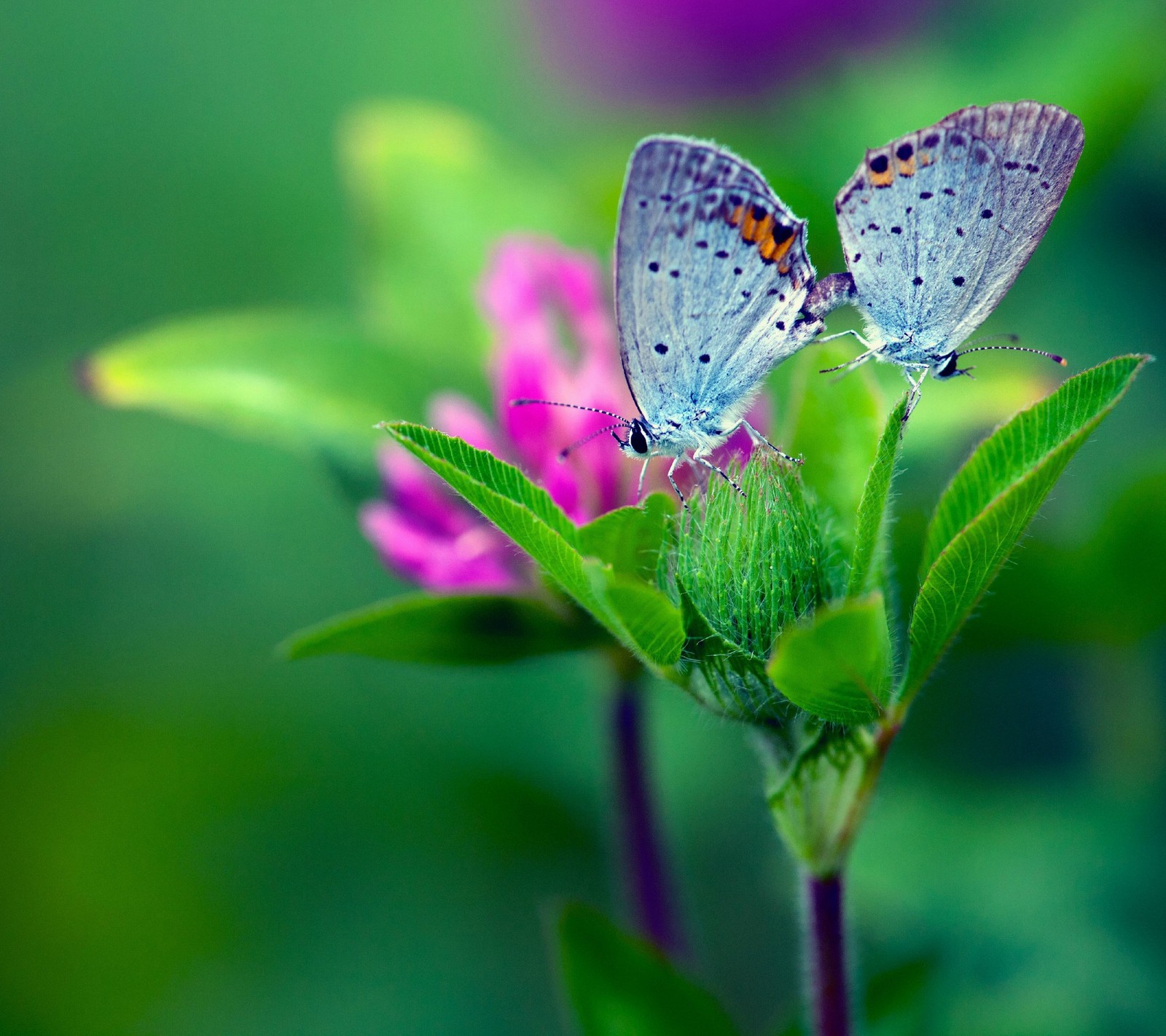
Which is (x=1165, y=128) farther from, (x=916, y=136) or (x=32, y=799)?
(x=32, y=799)

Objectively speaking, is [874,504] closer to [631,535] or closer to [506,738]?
[631,535]

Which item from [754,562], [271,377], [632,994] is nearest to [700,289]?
[754,562]

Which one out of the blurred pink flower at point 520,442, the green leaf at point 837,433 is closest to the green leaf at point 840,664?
the green leaf at point 837,433

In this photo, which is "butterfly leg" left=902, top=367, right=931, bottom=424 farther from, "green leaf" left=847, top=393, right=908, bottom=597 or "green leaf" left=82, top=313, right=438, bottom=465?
"green leaf" left=82, top=313, right=438, bottom=465

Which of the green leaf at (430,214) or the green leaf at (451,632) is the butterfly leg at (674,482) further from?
the green leaf at (430,214)

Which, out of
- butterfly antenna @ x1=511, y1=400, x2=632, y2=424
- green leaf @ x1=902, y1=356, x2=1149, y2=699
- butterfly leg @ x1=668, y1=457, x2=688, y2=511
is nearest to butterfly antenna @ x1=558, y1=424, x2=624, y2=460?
butterfly antenna @ x1=511, y1=400, x2=632, y2=424
